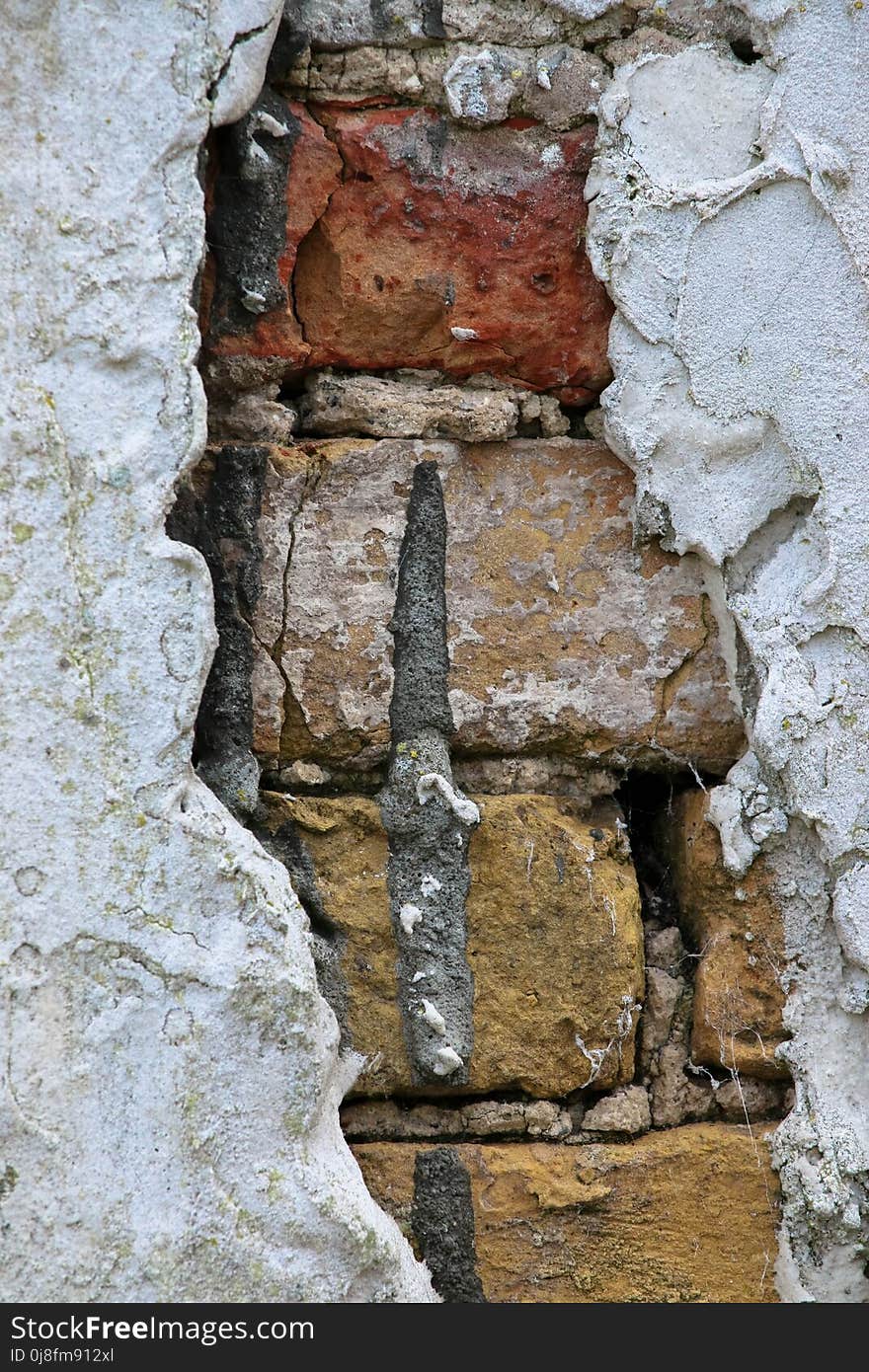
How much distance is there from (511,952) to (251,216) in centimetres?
93

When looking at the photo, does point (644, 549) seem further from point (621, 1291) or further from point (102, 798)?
point (621, 1291)

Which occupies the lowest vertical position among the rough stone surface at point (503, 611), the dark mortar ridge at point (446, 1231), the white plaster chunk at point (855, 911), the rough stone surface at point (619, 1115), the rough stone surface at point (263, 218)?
the dark mortar ridge at point (446, 1231)

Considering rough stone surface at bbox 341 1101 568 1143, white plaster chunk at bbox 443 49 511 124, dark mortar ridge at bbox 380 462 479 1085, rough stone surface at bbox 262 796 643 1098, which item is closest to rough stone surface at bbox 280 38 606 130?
white plaster chunk at bbox 443 49 511 124

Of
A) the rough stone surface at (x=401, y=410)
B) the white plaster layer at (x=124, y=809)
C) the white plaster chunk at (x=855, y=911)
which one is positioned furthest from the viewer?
the rough stone surface at (x=401, y=410)

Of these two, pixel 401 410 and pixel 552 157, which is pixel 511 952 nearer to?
pixel 401 410

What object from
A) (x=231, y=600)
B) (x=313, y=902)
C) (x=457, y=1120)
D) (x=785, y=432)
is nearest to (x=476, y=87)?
(x=785, y=432)

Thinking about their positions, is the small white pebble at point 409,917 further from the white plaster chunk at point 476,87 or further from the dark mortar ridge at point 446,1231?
the white plaster chunk at point 476,87

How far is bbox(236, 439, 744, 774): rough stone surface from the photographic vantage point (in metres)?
1.38

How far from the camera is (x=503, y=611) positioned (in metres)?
1.41

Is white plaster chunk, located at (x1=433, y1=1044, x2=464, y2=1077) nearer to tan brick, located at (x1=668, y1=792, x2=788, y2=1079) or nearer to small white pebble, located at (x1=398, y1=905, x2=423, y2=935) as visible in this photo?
small white pebble, located at (x1=398, y1=905, x2=423, y2=935)

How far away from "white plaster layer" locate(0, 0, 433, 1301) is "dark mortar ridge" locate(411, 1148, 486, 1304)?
130 mm

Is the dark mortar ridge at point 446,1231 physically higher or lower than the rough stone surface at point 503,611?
lower

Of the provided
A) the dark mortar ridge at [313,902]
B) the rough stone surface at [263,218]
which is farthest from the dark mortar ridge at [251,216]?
the dark mortar ridge at [313,902]

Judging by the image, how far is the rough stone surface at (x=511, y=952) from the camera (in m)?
1.37
